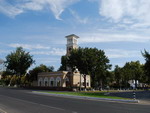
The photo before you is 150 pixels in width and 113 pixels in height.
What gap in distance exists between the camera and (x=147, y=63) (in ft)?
135

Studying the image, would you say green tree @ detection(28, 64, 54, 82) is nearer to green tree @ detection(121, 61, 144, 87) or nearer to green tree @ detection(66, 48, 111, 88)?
green tree @ detection(66, 48, 111, 88)

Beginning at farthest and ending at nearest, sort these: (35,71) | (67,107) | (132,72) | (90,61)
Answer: (35,71), (132,72), (90,61), (67,107)

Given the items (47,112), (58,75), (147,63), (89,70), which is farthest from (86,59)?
(47,112)

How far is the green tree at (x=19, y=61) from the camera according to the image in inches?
3187

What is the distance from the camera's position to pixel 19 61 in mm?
81562

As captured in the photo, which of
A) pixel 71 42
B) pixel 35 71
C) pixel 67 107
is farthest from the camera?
pixel 35 71

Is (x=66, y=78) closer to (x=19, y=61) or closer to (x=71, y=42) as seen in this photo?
(x=71, y=42)

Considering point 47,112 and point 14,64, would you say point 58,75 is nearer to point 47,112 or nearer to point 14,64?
point 14,64

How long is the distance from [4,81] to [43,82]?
4169 centimetres

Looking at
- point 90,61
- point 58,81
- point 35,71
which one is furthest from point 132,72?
point 35,71

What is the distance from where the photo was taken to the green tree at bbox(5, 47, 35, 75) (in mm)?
80938

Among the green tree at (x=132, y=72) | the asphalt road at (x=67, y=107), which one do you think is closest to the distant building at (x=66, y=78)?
the green tree at (x=132, y=72)

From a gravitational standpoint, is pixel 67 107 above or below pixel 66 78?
below

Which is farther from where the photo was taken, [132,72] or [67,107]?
[132,72]
